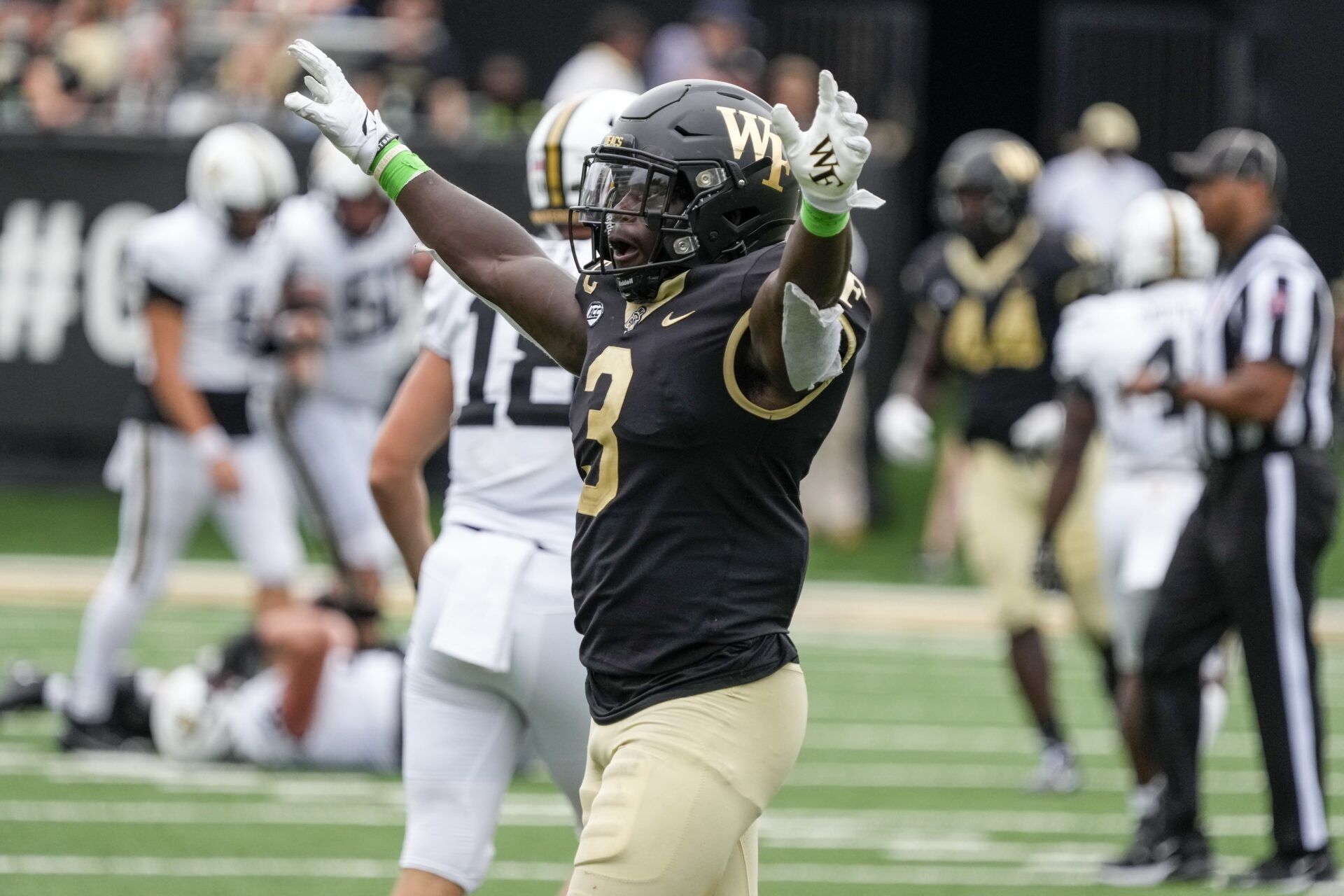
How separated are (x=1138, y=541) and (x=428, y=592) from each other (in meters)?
3.51

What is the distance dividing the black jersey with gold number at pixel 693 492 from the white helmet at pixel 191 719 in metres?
4.60

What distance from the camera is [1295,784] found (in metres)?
6.14

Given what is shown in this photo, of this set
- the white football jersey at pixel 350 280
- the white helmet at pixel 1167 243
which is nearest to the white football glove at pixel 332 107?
the white helmet at pixel 1167 243

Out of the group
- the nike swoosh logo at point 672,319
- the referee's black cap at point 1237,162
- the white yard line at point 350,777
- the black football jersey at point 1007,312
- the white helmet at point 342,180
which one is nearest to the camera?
the nike swoosh logo at point 672,319

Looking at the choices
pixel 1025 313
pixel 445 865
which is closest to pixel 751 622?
pixel 445 865

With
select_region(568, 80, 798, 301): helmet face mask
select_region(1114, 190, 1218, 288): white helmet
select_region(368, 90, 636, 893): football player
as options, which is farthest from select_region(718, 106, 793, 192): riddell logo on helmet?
select_region(1114, 190, 1218, 288): white helmet

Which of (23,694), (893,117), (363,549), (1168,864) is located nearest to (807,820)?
(1168,864)

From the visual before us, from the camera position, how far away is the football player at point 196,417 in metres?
7.92

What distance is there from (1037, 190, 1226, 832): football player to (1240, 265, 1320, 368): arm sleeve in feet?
2.46

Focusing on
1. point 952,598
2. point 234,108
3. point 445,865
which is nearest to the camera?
point 445,865

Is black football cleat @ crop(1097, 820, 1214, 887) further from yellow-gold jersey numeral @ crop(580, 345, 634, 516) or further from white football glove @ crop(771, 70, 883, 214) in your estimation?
white football glove @ crop(771, 70, 883, 214)

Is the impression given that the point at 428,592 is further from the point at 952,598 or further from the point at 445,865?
the point at 952,598

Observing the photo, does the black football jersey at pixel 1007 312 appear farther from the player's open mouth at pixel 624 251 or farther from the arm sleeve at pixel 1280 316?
the player's open mouth at pixel 624 251

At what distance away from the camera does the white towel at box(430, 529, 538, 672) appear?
414cm
